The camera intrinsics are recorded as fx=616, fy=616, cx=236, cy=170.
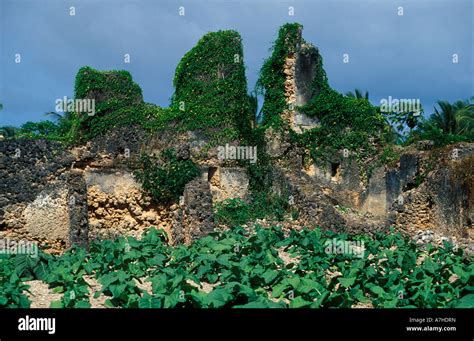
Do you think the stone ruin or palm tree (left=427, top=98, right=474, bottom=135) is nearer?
the stone ruin

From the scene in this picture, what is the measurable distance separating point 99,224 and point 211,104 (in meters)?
4.89

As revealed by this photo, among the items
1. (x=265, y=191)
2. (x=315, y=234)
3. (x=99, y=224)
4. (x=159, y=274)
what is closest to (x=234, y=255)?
(x=159, y=274)

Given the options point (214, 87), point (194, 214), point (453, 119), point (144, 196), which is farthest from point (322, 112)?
point (453, 119)

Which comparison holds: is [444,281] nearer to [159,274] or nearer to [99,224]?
[159,274]

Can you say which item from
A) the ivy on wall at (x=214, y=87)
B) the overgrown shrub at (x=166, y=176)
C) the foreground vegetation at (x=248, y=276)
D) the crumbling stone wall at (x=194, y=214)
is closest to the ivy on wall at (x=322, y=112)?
the ivy on wall at (x=214, y=87)

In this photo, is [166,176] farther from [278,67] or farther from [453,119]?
[453,119]

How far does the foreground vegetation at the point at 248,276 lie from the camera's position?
8.10 metres

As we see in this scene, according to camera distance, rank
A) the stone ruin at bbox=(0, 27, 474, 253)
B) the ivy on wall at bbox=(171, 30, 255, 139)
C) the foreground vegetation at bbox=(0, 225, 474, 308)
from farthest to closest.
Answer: the ivy on wall at bbox=(171, 30, 255, 139), the stone ruin at bbox=(0, 27, 474, 253), the foreground vegetation at bbox=(0, 225, 474, 308)

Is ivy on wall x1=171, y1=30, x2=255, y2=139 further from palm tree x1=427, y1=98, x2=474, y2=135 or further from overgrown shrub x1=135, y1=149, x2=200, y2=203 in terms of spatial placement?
palm tree x1=427, y1=98, x2=474, y2=135

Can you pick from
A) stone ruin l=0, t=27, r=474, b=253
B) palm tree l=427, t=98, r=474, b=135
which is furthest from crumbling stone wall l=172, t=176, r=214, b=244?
palm tree l=427, t=98, r=474, b=135

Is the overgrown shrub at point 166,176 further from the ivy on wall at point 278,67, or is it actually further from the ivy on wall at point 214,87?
the ivy on wall at point 278,67

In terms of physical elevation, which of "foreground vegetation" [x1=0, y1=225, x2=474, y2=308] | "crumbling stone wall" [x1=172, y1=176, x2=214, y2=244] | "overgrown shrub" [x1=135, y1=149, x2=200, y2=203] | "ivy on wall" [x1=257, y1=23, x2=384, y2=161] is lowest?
"foreground vegetation" [x1=0, y1=225, x2=474, y2=308]

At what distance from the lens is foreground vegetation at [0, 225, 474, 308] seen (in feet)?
26.6
